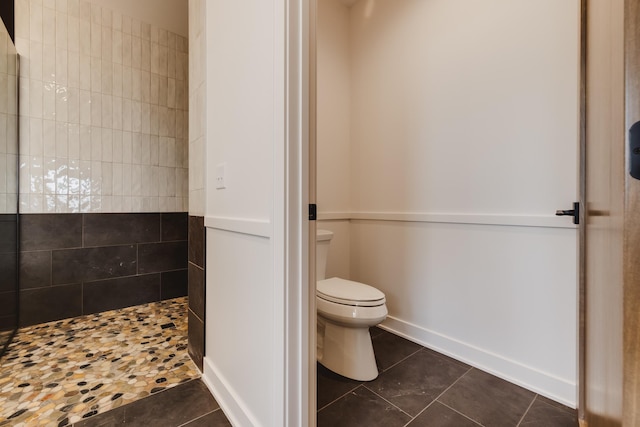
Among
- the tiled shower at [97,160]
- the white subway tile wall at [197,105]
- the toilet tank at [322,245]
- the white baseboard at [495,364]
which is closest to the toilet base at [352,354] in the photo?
the toilet tank at [322,245]

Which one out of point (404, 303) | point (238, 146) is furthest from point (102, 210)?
point (404, 303)

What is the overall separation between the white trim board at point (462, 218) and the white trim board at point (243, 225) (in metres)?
1.00

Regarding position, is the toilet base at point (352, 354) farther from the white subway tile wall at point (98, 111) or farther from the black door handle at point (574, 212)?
the white subway tile wall at point (98, 111)

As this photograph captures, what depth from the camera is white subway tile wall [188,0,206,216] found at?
154 cm

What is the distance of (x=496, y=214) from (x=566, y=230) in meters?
0.31

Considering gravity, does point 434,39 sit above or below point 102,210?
above

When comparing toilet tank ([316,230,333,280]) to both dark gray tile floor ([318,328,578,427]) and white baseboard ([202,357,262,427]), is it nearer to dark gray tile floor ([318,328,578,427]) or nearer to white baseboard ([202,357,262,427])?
dark gray tile floor ([318,328,578,427])

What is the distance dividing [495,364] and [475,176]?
109 cm

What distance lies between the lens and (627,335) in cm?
36

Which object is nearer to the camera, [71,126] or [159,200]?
[71,126]

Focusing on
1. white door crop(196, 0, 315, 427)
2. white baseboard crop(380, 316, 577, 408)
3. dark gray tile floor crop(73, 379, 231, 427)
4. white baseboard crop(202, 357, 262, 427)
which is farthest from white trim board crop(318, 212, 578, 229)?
dark gray tile floor crop(73, 379, 231, 427)

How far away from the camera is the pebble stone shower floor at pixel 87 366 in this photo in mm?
1292

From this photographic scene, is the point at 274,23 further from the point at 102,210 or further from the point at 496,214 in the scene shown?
the point at 102,210

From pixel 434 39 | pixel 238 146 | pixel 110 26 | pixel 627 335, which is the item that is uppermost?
pixel 110 26
